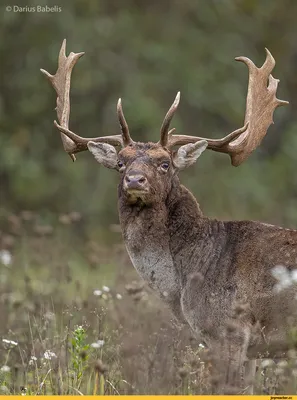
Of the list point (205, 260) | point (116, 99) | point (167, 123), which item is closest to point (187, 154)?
point (167, 123)

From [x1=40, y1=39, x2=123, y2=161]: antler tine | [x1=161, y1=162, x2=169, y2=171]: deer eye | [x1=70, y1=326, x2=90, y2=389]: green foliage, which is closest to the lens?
[x1=70, y1=326, x2=90, y2=389]: green foliage

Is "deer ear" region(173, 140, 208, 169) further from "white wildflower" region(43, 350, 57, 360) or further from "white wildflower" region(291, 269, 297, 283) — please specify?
"white wildflower" region(43, 350, 57, 360)

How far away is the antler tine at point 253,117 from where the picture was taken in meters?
9.52

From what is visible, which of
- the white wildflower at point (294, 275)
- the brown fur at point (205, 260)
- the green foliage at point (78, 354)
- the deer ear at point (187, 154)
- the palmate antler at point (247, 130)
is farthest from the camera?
the palmate antler at point (247, 130)

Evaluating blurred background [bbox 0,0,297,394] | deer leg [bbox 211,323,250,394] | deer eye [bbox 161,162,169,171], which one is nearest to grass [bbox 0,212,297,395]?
deer leg [bbox 211,323,250,394]

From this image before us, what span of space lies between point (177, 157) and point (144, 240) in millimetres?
704

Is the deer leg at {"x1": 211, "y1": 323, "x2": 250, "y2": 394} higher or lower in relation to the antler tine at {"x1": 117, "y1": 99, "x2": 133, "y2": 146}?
lower

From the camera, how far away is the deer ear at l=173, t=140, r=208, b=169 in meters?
9.22

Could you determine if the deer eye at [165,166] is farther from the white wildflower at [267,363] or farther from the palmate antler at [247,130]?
the white wildflower at [267,363]

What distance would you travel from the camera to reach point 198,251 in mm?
9039

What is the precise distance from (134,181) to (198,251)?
2.54 feet

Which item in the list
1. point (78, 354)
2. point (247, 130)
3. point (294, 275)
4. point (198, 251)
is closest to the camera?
point (78, 354)

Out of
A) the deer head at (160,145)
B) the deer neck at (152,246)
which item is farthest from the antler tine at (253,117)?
the deer neck at (152,246)

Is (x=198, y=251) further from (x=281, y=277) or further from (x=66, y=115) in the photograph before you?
(x=66, y=115)
